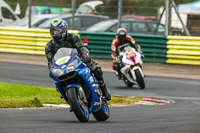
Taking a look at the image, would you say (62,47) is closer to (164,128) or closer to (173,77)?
(164,128)

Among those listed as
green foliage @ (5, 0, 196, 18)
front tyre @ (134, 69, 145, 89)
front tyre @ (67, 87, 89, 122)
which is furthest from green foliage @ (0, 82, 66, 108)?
green foliage @ (5, 0, 196, 18)

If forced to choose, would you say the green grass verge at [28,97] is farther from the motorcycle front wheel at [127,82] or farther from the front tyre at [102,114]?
the motorcycle front wheel at [127,82]

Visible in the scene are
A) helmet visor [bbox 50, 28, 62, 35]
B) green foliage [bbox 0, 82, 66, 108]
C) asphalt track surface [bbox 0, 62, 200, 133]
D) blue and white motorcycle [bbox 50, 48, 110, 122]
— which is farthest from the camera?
green foliage [bbox 0, 82, 66, 108]

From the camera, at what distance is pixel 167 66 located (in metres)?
19.6

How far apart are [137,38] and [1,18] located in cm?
733

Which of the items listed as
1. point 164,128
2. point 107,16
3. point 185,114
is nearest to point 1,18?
point 107,16

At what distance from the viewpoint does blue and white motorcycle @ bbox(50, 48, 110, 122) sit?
764cm

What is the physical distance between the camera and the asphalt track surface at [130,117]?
23.6ft

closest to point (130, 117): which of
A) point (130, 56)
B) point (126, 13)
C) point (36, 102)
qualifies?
point (36, 102)

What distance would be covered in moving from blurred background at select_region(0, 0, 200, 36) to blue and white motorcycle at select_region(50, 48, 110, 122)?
1125 centimetres

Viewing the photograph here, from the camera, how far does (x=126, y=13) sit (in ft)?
66.9

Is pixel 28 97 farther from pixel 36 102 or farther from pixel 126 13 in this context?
pixel 126 13

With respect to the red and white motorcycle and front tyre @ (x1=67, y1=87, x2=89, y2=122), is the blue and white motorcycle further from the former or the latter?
the red and white motorcycle

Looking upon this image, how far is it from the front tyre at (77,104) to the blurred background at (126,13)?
11617mm
